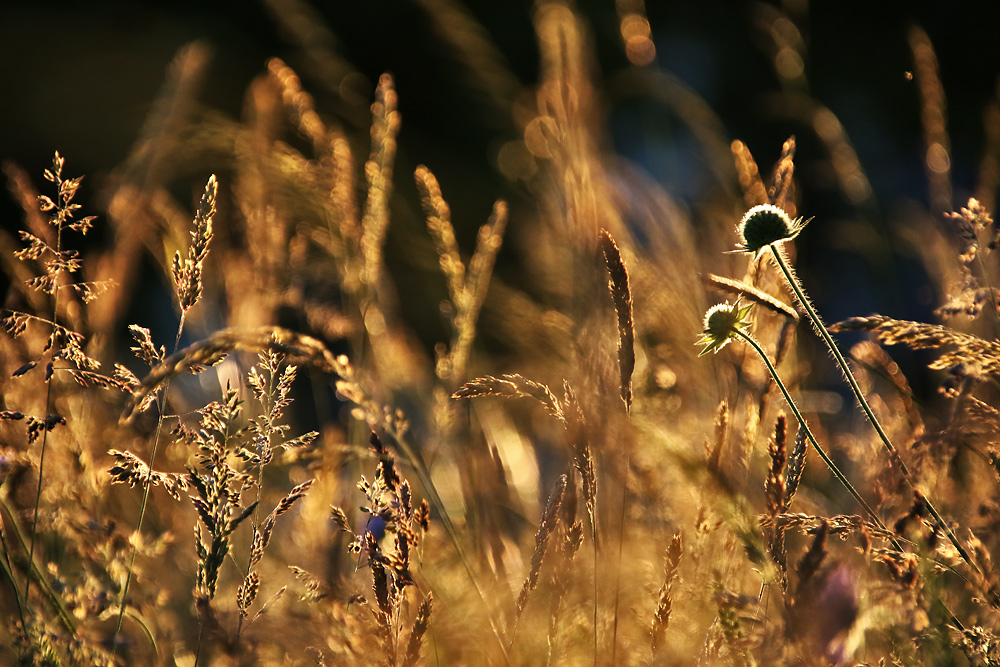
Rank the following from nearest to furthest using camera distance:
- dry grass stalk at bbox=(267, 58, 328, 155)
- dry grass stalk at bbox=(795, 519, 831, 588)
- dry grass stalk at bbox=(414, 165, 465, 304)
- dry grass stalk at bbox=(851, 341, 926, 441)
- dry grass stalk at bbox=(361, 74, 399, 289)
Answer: dry grass stalk at bbox=(795, 519, 831, 588)
dry grass stalk at bbox=(851, 341, 926, 441)
dry grass stalk at bbox=(414, 165, 465, 304)
dry grass stalk at bbox=(361, 74, 399, 289)
dry grass stalk at bbox=(267, 58, 328, 155)

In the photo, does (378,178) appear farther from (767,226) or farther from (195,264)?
(767,226)

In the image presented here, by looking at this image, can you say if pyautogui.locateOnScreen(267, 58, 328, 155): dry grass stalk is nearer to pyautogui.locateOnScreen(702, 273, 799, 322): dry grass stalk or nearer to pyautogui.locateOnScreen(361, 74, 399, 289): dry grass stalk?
pyautogui.locateOnScreen(361, 74, 399, 289): dry grass stalk

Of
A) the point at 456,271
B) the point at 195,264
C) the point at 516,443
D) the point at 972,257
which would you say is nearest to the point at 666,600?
the point at 972,257

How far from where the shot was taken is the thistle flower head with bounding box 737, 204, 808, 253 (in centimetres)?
81

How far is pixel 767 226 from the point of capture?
2.67 ft

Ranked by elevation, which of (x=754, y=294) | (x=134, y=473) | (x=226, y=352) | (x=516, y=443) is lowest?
(x=516, y=443)

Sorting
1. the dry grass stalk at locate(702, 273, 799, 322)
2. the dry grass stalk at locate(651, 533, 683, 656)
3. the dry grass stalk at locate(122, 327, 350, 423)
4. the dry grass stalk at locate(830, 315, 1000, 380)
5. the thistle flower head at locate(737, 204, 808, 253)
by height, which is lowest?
the dry grass stalk at locate(651, 533, 683, 656)

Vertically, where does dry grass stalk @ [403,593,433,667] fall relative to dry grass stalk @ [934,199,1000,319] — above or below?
below

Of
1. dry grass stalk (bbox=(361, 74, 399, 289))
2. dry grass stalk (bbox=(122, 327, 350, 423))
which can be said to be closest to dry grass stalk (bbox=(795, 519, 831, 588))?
dry grass stalk (bbox=(122, 327, 350, 423))

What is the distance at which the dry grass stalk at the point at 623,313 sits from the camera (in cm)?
76

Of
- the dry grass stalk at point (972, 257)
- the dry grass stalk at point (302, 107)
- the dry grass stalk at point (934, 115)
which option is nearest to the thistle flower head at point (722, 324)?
the dry grass stalk at point (972, 257)

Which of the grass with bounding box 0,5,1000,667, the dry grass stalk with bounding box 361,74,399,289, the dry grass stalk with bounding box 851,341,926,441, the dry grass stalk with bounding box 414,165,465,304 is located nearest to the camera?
the grass with bounding box 0,5,1000,667

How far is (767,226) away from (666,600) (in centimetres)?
41

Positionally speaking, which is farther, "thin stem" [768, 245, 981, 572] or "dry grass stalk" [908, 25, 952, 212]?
"dry grass stalk" [908, 25, 952, 212]
